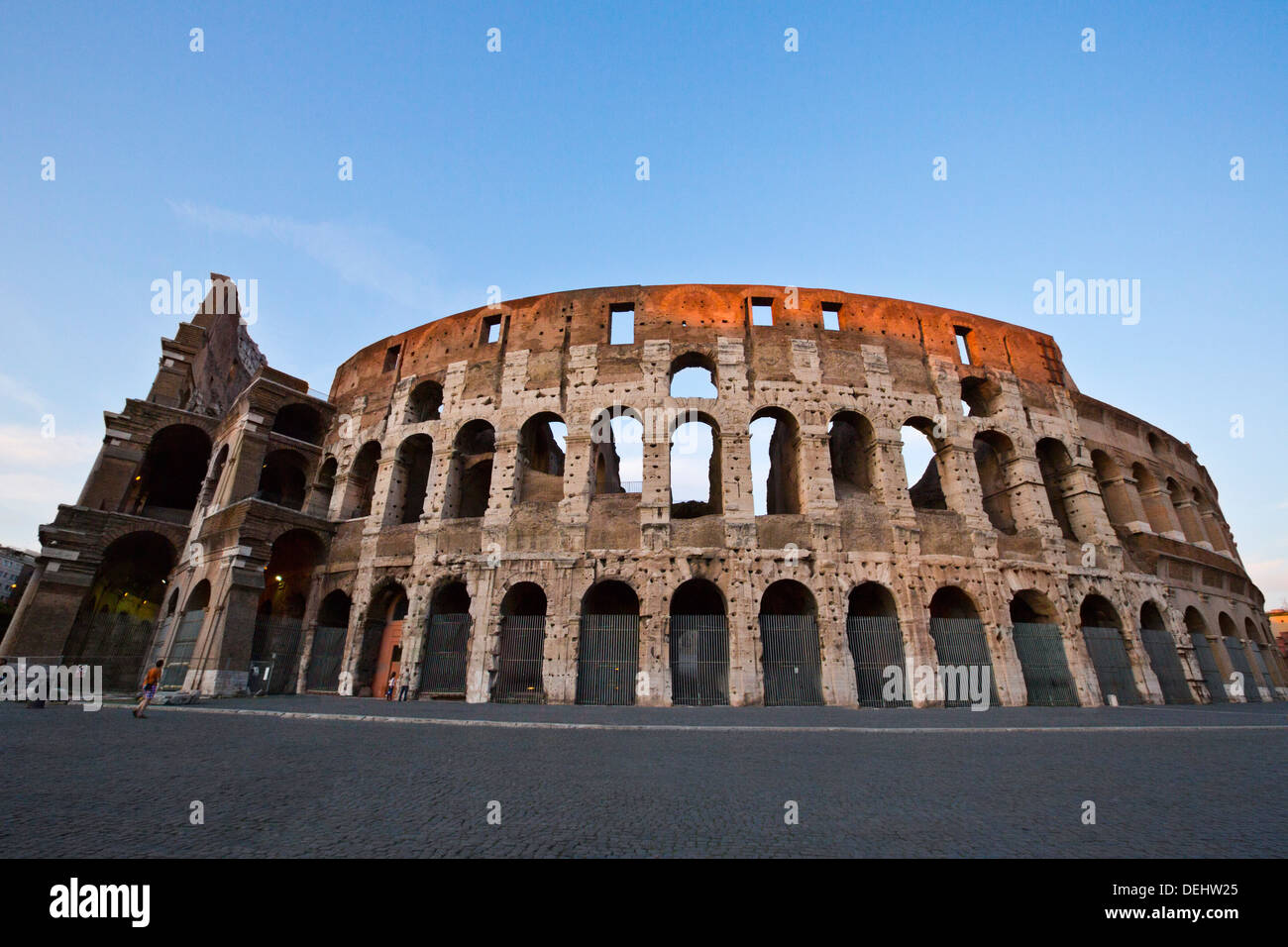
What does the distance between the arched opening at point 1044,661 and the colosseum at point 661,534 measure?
8cm

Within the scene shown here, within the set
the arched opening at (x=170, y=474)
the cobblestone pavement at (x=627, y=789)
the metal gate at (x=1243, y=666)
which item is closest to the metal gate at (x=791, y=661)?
the cobblestone pavement at (x=627, y=789)

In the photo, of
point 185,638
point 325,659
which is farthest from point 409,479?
point 185,638

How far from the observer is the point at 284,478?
21.6m

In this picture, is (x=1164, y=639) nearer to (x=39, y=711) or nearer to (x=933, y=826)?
(x=933, y=826)

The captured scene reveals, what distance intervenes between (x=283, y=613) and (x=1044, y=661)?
22223mm

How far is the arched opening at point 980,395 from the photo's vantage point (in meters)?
18.4

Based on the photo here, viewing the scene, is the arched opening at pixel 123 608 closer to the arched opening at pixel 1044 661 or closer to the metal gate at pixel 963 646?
the metal gate at pixel 963 646

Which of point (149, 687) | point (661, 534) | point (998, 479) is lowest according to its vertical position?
point (149, 687)

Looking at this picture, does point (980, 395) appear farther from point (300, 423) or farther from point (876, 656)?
point (300, 423)

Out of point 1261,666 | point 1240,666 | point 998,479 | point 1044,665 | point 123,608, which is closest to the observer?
point 1044,665

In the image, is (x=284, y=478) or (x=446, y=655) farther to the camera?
(x=284, y=478)

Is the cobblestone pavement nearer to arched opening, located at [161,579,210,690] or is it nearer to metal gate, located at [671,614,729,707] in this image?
metal gate, located at [671,614,729,707]
